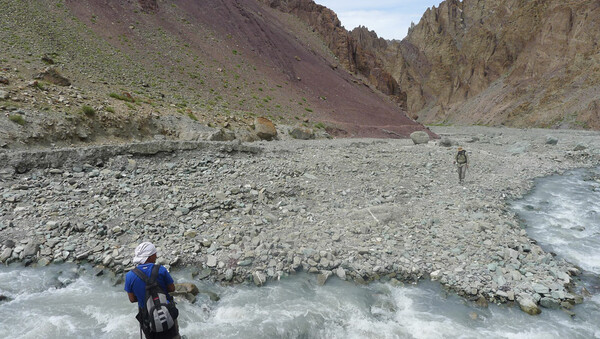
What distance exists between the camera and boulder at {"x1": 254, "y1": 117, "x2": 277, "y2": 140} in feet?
82.2

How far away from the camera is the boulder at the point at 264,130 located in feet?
82.2

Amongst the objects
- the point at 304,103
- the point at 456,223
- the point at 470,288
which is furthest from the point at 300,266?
the point at 304,103

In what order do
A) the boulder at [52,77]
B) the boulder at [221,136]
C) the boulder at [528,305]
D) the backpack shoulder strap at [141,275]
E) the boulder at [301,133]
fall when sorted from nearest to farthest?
the backpack shoulder strap at [141,275]
the boulder at [528,305]
the boulder at [52,77]
the boulder at [221,136]
the boulder at [301,133]

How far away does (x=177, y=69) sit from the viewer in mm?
34781

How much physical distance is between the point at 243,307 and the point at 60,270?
4609 mm

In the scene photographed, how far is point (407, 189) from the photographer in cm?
1398

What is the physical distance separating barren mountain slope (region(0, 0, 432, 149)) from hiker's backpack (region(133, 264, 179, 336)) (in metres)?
12.6

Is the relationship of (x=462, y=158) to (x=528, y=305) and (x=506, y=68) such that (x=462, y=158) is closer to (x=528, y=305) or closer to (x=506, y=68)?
(x=528, y=305)

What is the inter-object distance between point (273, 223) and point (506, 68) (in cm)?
9732

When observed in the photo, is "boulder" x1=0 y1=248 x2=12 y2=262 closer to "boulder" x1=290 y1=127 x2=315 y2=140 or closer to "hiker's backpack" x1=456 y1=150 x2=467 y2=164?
"hiker's backpack" x1=456 y1=150 x2=467 y2=164

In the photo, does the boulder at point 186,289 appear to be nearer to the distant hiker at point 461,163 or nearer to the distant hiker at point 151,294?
the distant hiker at point 151,294

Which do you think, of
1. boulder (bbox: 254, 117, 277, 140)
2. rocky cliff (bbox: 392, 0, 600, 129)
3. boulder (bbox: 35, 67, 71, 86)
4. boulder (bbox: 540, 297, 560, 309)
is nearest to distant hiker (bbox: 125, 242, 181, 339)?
boulder (bbox: 540, 297, 560, 309)

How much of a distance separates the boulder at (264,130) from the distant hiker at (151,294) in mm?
20838

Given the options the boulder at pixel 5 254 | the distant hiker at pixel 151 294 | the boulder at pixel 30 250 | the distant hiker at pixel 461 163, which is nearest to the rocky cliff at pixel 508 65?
the distant hiker at pixel 461 163
